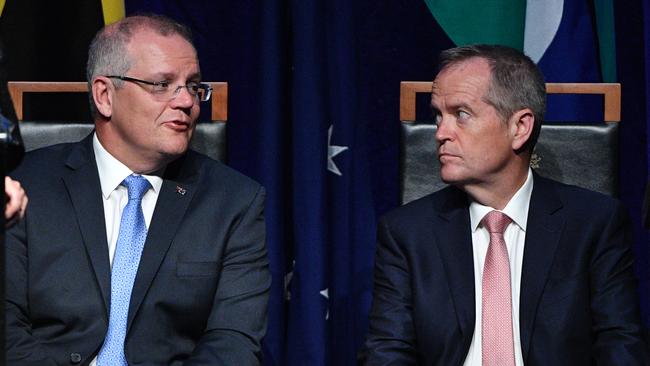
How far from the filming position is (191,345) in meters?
2.35

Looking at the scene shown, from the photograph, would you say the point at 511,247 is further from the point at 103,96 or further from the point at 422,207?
the point at 103,96

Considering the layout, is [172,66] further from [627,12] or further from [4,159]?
[627,12]

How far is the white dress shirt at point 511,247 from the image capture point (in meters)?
2.33

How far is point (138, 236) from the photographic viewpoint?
234cm

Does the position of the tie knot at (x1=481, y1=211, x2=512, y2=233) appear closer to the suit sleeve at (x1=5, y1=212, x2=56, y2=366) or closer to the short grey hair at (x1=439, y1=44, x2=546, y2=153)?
the short grey hair at (x1=439, y1=44, x2=546, y2=153)

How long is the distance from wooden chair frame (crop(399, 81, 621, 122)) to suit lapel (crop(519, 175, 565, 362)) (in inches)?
14.8

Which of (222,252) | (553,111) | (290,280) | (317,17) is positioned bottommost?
(290,280)

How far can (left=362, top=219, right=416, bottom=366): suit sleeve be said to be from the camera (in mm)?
2301

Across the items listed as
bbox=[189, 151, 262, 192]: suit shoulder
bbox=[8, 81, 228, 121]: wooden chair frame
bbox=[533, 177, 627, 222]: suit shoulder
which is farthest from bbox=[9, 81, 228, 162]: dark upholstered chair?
bbox=[533, 177, 627, 222]: suit shoulder

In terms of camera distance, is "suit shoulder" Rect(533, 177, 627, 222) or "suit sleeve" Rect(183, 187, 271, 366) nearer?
"suit sleeve" Rect(183, 187, 271, 366)

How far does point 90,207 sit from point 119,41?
39cm

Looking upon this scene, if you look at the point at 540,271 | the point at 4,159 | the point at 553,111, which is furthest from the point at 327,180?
the point at 4,159

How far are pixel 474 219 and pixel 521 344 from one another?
11.9 inches

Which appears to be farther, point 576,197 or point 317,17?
point 317,17
